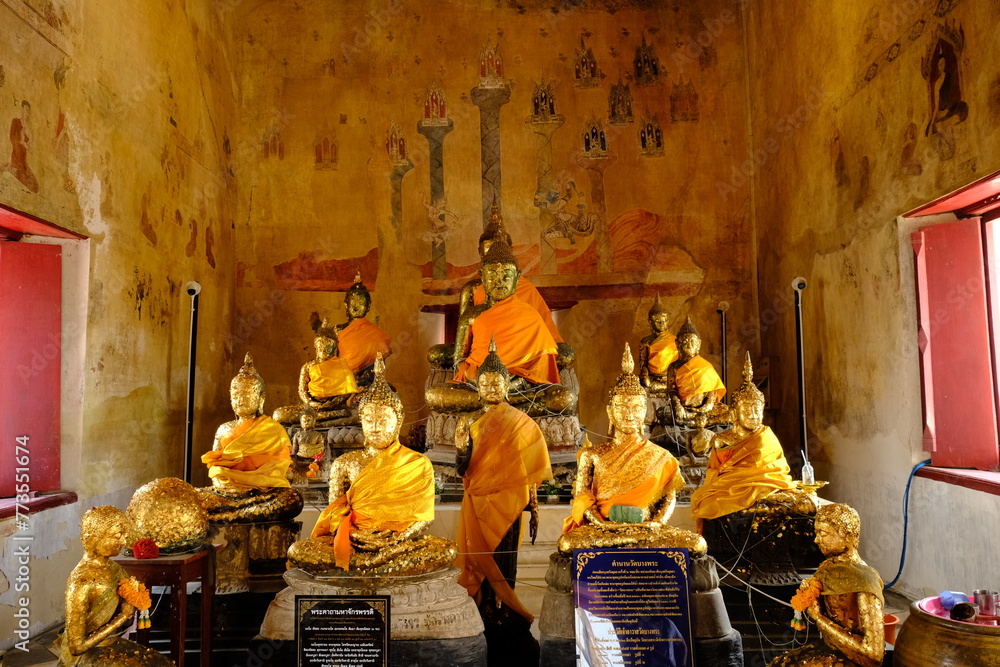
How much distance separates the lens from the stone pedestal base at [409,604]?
3.59 meters

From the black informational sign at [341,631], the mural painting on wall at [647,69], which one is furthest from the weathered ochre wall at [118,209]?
the mural painting on wall at [647,69]

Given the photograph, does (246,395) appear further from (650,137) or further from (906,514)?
(650,137)

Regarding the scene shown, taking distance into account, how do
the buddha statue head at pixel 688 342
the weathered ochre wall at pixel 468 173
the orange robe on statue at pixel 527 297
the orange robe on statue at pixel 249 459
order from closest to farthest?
the orange robe on statue at pixel 249 459 → the buddha statue head at pixel 688 342 → the orange robe on statue at pixel 527 297 → the weathered ochre wall at pixel 468 173

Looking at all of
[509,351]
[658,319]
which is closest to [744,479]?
[509,351]

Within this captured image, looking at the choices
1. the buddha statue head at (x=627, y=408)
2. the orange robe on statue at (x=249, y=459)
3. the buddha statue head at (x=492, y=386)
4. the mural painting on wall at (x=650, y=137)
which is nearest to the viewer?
the buddha statue head at (x=627, y=408)

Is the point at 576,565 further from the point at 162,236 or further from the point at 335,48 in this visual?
the point at 335,48

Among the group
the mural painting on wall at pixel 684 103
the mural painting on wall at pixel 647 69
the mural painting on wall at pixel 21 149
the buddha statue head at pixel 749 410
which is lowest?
the buddha statue head at pixel 749 410

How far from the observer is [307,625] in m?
3.33

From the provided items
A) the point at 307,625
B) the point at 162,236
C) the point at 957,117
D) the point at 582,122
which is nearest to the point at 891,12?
the point at 957,117

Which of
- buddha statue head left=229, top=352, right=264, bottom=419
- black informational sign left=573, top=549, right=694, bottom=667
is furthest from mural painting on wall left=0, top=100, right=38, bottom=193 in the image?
black informational sign left=573, top=549, right=694, bottom=667

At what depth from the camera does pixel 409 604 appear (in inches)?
142

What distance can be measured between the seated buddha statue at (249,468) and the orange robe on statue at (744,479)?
2.61m

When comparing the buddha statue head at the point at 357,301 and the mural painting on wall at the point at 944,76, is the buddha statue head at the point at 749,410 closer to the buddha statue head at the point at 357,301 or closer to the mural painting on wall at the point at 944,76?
the mural painting on wall at the point at 944,76

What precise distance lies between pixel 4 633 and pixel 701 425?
5.87 metres
